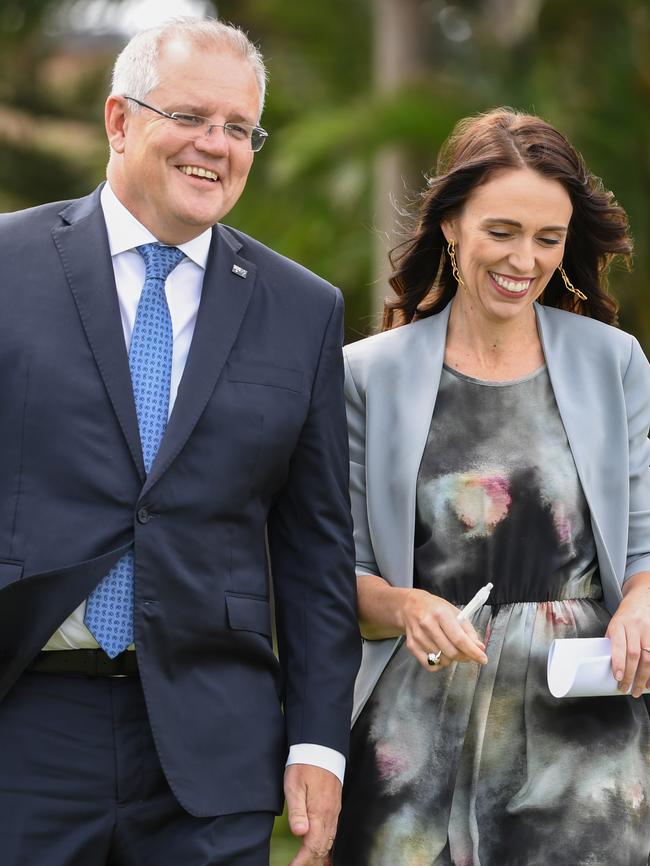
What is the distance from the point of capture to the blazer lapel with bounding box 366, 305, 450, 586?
386 cm

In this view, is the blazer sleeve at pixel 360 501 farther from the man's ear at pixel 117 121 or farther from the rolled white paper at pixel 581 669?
the man's ear at pixel 117 121

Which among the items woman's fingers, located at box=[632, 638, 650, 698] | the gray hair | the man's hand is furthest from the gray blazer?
the gray hair

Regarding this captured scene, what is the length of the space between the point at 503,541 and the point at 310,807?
722mm

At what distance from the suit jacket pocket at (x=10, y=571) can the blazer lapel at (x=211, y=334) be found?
0.94ft

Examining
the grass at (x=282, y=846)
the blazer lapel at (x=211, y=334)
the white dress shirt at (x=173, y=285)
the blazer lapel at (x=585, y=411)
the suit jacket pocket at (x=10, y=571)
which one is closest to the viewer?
the suit jacket pocket at (x=10, y=571)

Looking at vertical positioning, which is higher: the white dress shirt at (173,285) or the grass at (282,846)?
the white dress shirt at (173,285)

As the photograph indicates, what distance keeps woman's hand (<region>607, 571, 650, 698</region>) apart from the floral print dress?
0.44 ft

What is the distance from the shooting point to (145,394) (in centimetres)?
350

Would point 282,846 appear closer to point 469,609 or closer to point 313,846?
point 313,846

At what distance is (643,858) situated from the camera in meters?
3.74

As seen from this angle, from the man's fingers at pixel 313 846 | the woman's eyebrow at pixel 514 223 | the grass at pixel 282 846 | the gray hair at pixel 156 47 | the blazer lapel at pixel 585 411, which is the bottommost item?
the grass at pixel 282 846

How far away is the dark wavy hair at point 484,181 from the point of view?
155 inches

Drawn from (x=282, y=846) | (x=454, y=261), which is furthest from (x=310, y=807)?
(x=282, y=846)

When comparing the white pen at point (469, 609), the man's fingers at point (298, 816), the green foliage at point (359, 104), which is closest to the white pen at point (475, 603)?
the white pen at point (469, 609)
